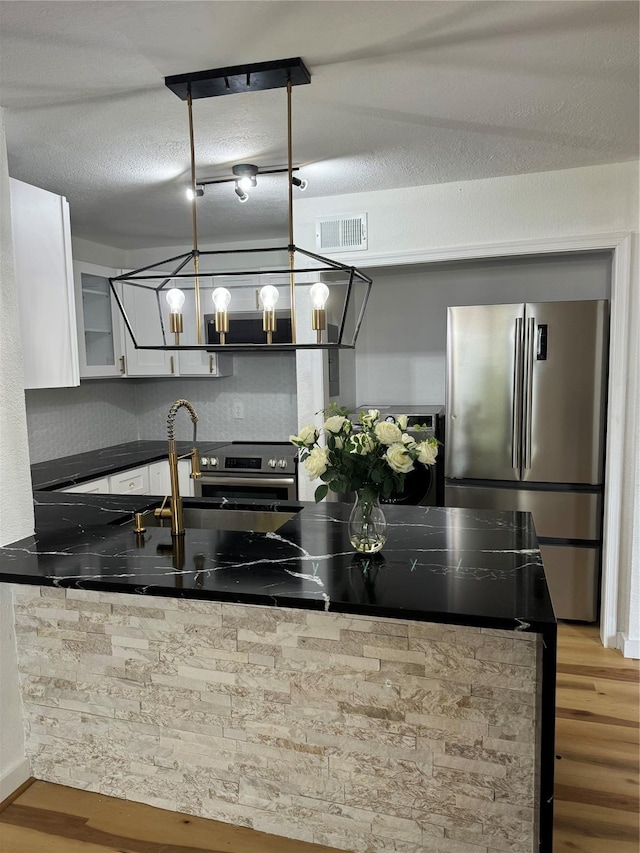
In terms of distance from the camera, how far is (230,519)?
115 inches

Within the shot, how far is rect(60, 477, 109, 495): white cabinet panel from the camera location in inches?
147

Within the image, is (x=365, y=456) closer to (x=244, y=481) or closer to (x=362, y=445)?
(x=362, y=445)

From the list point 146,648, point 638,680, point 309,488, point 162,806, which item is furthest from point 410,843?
point 309,488

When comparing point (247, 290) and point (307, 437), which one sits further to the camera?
point (247, 290)

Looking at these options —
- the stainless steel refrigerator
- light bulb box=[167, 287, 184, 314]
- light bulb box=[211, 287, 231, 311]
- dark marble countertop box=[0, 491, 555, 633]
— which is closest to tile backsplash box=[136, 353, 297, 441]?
the stainless steel refrigerator

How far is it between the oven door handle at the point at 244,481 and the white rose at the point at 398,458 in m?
2.35

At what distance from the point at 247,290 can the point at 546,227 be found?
1995mm

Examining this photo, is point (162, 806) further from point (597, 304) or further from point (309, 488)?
point (597, 304)

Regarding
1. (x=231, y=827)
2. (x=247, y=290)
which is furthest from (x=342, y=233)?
(x=231, y=827)

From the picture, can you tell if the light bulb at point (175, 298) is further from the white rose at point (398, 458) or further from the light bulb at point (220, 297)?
the white rose at point (398, 458)

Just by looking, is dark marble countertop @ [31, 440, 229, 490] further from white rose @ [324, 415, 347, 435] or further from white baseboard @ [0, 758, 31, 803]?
white rose @ [324, 415, 347, 435]

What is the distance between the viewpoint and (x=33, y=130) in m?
2.56

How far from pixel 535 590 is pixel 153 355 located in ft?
Result: 12.2

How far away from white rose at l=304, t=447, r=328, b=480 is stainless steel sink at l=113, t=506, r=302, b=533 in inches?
35.2
